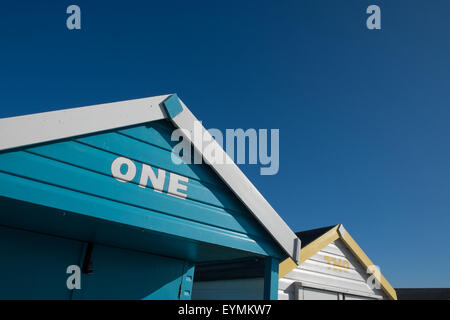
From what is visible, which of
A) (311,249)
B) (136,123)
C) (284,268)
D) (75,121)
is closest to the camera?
(75,121)

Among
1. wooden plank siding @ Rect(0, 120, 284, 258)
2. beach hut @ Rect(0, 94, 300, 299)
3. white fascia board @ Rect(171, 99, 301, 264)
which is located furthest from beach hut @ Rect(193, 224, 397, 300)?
wooden plank siding @ Rect(0, 120, 284, 258)

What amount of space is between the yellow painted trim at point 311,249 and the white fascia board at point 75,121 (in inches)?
191

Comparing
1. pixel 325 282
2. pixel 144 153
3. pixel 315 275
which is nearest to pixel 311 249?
pixel 315 275

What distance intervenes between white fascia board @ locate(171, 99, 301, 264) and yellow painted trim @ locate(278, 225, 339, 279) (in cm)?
302

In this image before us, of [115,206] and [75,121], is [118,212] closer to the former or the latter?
[115,206]

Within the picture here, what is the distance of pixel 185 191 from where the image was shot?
12.6ft

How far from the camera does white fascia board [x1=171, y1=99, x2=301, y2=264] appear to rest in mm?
4020

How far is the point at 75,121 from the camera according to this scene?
129 inches

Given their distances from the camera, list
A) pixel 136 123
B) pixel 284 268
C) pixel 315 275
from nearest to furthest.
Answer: pixel 136 123, pixel 284 268, pixel 315 275

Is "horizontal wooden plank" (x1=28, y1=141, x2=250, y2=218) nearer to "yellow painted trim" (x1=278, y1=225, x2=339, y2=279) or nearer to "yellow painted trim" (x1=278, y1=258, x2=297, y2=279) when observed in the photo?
"yellow painted trim" (x1=278, y1=258, x2=297, y2=279)

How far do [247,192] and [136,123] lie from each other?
161cm
